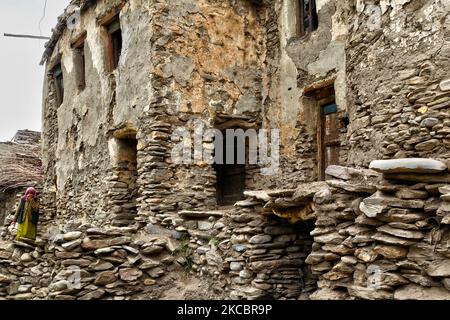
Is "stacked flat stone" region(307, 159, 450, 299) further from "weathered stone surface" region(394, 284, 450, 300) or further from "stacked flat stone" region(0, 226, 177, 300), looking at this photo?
"stacked flat stone" region(0, 226, 177, 300)

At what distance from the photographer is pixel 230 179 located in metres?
9.68

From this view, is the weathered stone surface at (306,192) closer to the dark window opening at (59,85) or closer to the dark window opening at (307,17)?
the dark window opening at (307,17)

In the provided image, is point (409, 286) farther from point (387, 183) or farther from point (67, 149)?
point (67, 149)


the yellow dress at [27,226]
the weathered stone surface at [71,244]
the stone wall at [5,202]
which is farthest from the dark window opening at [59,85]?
the weathered stone surface at [71,244]

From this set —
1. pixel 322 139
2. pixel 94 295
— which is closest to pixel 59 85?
pixel 322 139

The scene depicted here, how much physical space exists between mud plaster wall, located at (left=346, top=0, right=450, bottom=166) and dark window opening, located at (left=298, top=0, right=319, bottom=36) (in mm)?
1913

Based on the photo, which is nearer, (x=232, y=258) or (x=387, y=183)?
(x=387, y=183)

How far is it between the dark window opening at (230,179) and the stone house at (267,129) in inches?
1.2

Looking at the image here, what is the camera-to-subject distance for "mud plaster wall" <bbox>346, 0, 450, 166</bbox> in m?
5.14

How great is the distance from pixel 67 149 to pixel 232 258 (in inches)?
302

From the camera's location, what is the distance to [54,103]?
13.9 m

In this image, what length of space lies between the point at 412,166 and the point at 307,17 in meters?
5.50

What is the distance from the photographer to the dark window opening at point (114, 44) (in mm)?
10281

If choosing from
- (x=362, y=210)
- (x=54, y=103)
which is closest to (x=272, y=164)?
(x=362, y=210)
